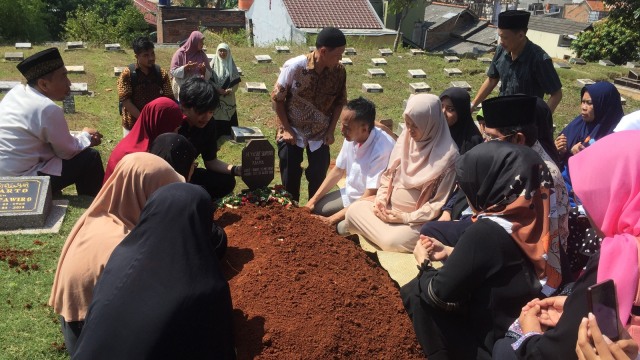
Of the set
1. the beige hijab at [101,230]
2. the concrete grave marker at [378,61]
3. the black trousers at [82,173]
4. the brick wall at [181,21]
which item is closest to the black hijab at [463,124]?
the beige hijab at [101,230]

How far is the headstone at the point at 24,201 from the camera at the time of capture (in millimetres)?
4984

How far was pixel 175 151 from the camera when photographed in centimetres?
402

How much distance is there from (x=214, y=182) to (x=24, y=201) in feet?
5.62

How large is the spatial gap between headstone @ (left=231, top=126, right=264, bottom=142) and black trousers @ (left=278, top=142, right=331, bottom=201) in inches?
121

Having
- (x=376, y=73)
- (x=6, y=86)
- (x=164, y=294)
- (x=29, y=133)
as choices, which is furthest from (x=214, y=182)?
(x=376, y=73)

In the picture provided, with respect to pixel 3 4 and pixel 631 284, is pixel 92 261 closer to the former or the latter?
pixel 631 284

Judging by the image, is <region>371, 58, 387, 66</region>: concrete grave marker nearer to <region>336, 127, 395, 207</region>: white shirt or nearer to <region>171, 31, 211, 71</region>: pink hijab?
<region>171, 31, 211, 71</region>: pink hijab

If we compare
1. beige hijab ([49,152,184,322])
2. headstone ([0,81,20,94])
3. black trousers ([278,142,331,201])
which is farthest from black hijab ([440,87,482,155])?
headstone ([0,81,20,94])

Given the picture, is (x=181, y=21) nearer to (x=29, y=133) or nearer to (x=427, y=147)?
(x=29, y=133)

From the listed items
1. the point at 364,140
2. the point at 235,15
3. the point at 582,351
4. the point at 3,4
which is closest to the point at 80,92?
the point at 364,140

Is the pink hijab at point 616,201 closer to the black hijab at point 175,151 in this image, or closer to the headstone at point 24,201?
the black hijab at point 175,151

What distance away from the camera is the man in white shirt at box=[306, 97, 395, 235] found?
16.5ft

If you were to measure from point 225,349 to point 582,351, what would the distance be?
63.6 inches

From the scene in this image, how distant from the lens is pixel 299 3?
27.6 meters
